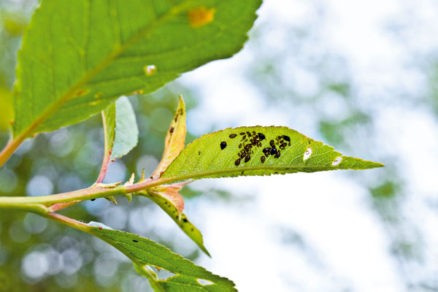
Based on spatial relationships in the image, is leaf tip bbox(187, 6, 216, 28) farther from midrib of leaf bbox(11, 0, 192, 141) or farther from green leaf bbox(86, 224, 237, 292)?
green leaf bbox(86, 224, 237, 292)

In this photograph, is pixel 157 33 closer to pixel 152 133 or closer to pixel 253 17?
pixel 253 17

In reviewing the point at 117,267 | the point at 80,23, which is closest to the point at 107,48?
the point at 80,23

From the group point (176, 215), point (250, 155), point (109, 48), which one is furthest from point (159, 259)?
point (109, 48)

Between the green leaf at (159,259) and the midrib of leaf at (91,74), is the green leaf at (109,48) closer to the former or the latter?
the midrib of leaf at (91,74)

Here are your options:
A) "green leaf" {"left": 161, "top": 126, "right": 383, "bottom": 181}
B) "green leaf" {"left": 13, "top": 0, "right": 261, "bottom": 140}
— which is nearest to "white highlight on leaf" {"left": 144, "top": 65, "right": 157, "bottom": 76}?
"green leaf" {"left": 13, "top": 0, "right": 261, "bottom": 140}

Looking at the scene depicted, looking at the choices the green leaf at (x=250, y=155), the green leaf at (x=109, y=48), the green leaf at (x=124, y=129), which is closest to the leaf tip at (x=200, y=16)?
the green leaf at (x=109, y=48)
